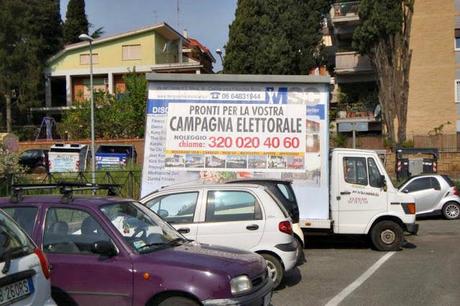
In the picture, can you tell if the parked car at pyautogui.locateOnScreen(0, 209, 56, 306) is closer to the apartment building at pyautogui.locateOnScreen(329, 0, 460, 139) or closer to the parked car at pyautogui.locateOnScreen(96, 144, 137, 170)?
the parked car at pyautogui.locateOnScreen(96, 144, 137, 170)

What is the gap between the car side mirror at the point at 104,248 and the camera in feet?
20.3

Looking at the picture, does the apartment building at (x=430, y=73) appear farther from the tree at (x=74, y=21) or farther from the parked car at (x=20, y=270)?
the parked car at (x=20, y=270)

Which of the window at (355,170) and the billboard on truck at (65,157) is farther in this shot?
the billboard on truck at (65,157)

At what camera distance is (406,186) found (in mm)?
20281

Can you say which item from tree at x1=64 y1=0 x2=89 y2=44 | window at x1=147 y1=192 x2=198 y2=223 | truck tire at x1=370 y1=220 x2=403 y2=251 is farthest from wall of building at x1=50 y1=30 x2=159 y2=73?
window at x1=147 y1=192 x2=198 y2=223

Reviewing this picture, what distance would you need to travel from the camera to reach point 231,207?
9211 mm

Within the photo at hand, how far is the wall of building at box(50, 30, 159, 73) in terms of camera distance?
56500 mm

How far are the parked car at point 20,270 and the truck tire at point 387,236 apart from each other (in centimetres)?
940

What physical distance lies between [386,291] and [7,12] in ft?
158

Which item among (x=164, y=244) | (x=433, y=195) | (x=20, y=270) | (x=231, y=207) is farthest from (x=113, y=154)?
(x=20, y=270)

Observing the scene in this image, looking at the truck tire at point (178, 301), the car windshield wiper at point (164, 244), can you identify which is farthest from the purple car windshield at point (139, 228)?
the truck tire at point (178, 301)

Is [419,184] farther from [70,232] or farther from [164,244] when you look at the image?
[70,232]

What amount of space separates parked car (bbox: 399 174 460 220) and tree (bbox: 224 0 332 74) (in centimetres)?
2283

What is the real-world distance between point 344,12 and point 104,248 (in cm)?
4011
